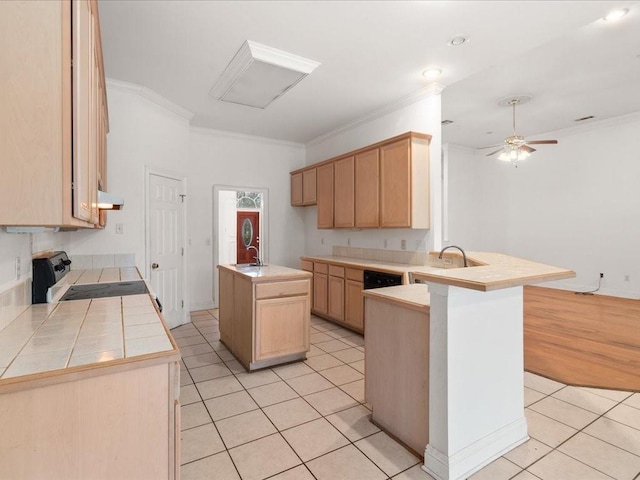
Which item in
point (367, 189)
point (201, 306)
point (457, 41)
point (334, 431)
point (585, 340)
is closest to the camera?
point (334, 431)

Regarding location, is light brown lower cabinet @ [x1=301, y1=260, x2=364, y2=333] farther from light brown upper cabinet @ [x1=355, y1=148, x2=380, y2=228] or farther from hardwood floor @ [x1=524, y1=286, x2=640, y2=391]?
hardwood floor @ [x1=524, y1=286, x2=640, y2=391]

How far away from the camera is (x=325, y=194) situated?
5301 millimetres

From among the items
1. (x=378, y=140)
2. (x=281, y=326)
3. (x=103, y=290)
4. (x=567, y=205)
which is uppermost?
(x=378, y=140)

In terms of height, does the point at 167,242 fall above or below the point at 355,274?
above

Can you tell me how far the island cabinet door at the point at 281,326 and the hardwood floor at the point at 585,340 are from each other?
218cm

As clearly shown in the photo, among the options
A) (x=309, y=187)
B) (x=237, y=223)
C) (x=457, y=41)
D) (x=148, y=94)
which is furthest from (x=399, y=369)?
(x=237, y=223)

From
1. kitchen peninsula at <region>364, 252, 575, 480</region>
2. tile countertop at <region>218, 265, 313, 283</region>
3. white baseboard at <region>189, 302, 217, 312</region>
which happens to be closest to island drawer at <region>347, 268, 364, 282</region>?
tile countertop at <region>218, 265, 313, 283</region>

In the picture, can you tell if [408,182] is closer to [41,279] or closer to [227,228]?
[41,279]

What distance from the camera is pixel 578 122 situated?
596 cm

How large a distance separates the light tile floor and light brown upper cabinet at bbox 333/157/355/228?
2203mm

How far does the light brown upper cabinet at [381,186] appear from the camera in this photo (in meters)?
3.83

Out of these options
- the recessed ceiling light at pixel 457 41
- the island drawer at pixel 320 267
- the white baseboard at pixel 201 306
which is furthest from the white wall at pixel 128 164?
the recessed ceiling light at pixel 457 41

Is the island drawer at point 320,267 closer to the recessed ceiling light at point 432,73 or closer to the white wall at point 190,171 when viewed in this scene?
the white wall at point 190,171

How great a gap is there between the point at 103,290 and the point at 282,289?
1.44m
